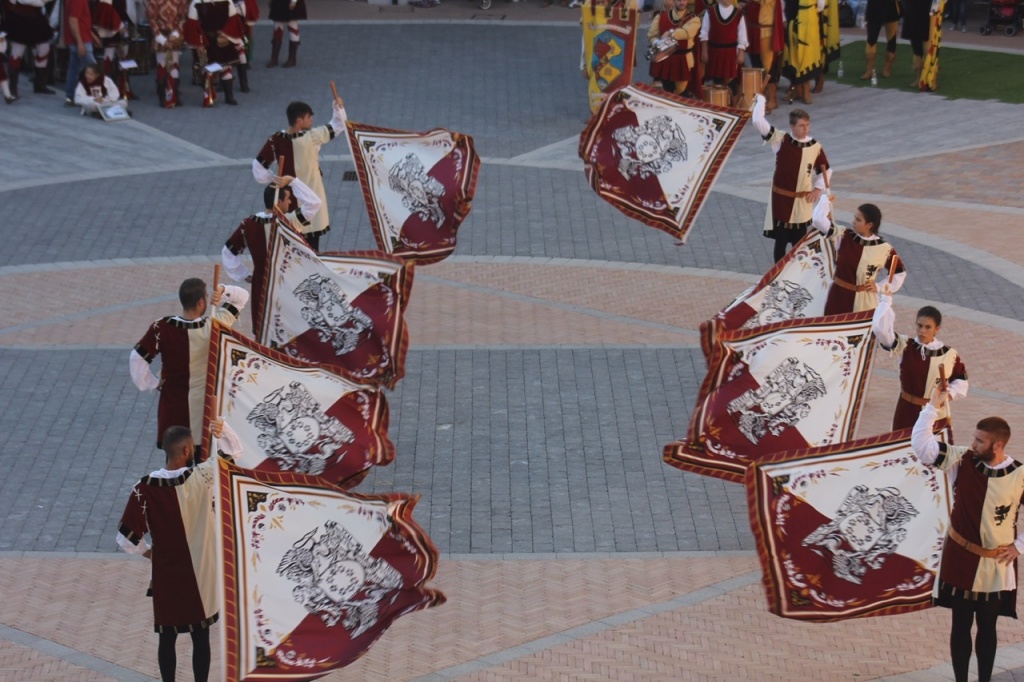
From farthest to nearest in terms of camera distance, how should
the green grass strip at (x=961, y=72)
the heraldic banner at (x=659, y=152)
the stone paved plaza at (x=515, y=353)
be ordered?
the green grass strip at (x=961, y=72) < the heraldic banner at (x=659, y=152) < the stone paved plaza at (x=515, y=353)

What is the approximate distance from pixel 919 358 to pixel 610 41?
37.1ft

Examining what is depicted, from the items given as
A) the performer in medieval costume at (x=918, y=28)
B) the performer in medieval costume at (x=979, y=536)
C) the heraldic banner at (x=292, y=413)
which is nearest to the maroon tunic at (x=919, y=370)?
the performer in medieval costume at (x=979, y=536)

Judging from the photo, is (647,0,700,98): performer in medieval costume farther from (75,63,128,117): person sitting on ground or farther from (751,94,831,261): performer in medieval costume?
(75,63,128,117): person sitting on ground

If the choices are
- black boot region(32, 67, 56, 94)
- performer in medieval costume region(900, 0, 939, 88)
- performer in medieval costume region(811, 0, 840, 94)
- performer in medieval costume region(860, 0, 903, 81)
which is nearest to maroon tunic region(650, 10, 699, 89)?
performer in medieval costume region(811, 0, 840, 94)

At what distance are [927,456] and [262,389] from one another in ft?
13.7

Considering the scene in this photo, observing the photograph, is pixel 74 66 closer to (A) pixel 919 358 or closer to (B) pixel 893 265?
(B) pixel 893 265

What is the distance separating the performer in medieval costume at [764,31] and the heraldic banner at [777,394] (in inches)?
436

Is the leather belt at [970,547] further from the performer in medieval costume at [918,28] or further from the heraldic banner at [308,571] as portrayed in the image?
the performer in medieval costume at [918,28]

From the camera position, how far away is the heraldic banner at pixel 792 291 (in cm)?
1243

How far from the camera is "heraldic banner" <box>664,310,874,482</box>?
10398mm

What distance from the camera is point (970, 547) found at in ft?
27.2

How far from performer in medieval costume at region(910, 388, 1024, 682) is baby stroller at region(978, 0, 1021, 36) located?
19.9 m

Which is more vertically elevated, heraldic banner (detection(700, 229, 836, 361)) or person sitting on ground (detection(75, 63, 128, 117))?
heraldic banner (detection(700, 229, 836, 361))

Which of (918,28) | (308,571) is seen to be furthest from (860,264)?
(918,28)
